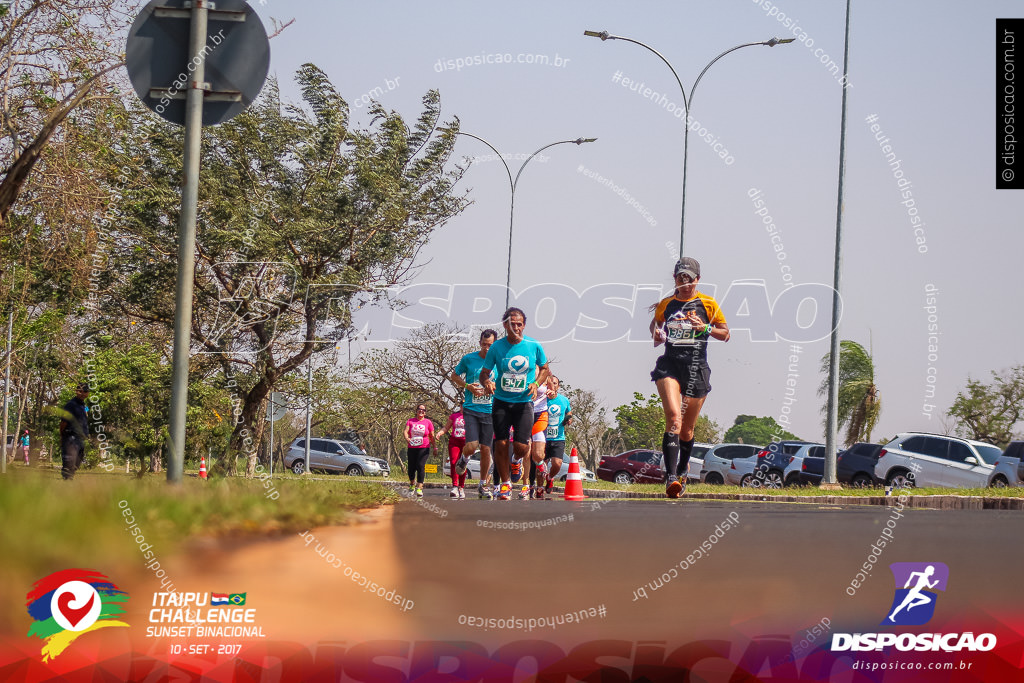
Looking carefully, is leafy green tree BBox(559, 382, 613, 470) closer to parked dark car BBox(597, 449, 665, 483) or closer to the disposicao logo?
parked dark car BBox(597, 449, 665, 483)

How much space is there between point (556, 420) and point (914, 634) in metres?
12.2

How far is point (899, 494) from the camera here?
1656 cm

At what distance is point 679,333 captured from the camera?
9.88m

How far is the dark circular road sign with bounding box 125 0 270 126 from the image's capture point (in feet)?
19.3

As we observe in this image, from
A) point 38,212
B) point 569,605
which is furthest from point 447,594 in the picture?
point 38,212

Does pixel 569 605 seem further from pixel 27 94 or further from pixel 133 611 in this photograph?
pixel 27 94

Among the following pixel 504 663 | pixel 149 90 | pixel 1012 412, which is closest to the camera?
pixel 504 663

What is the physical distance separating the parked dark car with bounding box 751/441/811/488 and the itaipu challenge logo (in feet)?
87.1

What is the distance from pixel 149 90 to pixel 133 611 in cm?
318

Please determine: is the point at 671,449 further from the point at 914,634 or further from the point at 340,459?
the point at 340,459

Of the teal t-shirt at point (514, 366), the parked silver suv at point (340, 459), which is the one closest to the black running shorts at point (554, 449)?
the teal t-shirt at point (514, 366)

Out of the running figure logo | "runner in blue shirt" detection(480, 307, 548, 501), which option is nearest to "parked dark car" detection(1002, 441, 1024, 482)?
"runner in blue shirt" detection(480, 307, 548, 501)

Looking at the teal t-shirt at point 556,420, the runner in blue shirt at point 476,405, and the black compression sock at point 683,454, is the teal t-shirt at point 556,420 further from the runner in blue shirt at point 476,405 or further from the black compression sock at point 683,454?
the black compression sock at point 683,454

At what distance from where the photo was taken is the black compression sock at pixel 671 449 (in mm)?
10148
